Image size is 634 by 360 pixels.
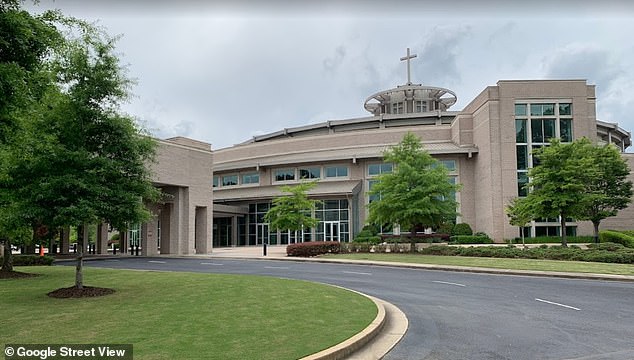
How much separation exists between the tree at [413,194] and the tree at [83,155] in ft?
65.6

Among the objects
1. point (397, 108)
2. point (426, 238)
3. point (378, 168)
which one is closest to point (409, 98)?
point (397, 108)

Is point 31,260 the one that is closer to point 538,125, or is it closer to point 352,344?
point 352,344

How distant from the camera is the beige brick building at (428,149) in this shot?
46.2 meters

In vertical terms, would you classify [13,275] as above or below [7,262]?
below

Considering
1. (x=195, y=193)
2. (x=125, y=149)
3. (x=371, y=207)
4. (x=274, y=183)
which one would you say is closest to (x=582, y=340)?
(x=125, y=149)

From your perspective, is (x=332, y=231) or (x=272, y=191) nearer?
(x=332, y=231)

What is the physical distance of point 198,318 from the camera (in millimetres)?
9781

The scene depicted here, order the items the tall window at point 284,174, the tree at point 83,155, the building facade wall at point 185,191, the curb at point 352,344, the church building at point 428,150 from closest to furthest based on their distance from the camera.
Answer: the curb at point 352,344 < the tree at point 83,155 < the building facade wall at point 185,191 < the church building at point 428,150 < the tall window at point 284,174

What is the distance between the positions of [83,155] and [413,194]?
22.1 metres

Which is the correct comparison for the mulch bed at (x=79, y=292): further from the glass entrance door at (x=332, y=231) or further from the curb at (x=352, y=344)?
the glass entrance door at (x=332, y=231)

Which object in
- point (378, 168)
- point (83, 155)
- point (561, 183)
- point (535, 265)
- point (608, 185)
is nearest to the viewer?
point (83, 155)

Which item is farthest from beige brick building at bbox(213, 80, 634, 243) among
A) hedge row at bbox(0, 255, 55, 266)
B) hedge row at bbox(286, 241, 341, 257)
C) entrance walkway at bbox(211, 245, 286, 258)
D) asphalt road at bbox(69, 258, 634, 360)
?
asphalt road at bbox(69, 258, 634, 360)

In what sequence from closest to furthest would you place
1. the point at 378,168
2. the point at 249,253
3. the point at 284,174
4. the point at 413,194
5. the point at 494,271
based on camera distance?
→ the point at 494,271, the point at 413,194, the point at 249,253, the point at 378,168, the point at 284,174

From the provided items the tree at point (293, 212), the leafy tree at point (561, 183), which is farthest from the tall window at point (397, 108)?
the tree at point (293, 212)
